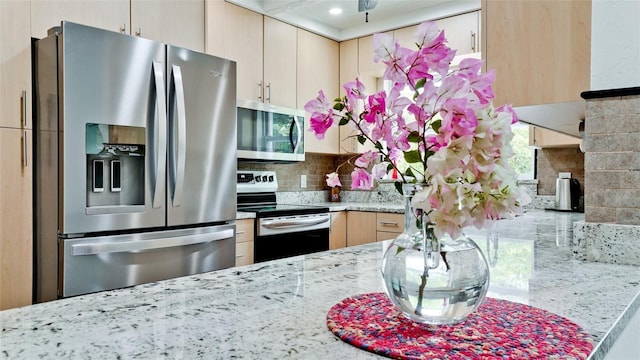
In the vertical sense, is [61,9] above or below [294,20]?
below

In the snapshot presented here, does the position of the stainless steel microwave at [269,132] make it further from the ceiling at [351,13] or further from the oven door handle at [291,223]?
the ceiling at [351,13]

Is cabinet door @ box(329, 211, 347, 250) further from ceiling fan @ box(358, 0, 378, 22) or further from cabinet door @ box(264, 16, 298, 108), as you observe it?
ceiling fan @ box(358, 0, 378, 22)

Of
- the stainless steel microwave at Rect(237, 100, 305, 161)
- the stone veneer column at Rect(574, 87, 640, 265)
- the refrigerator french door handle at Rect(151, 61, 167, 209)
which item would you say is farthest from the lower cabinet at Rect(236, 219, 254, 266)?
the stone veneer column at Rect(574, 87, 640, 265)

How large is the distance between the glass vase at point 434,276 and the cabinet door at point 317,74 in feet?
10.2

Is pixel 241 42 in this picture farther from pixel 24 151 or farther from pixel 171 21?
pixel 24 151

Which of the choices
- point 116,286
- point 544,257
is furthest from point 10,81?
point 544,257

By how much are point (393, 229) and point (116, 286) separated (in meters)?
2.05

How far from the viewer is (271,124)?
345 centimetres

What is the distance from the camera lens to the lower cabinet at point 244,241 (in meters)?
2.93

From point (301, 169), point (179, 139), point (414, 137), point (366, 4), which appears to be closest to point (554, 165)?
point (366, 4)

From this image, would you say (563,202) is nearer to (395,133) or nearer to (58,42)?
(395,133)

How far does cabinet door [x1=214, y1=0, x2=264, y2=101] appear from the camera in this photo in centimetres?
316

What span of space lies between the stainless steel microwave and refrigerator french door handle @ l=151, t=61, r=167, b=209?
855 mm

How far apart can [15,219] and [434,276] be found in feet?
7.11
